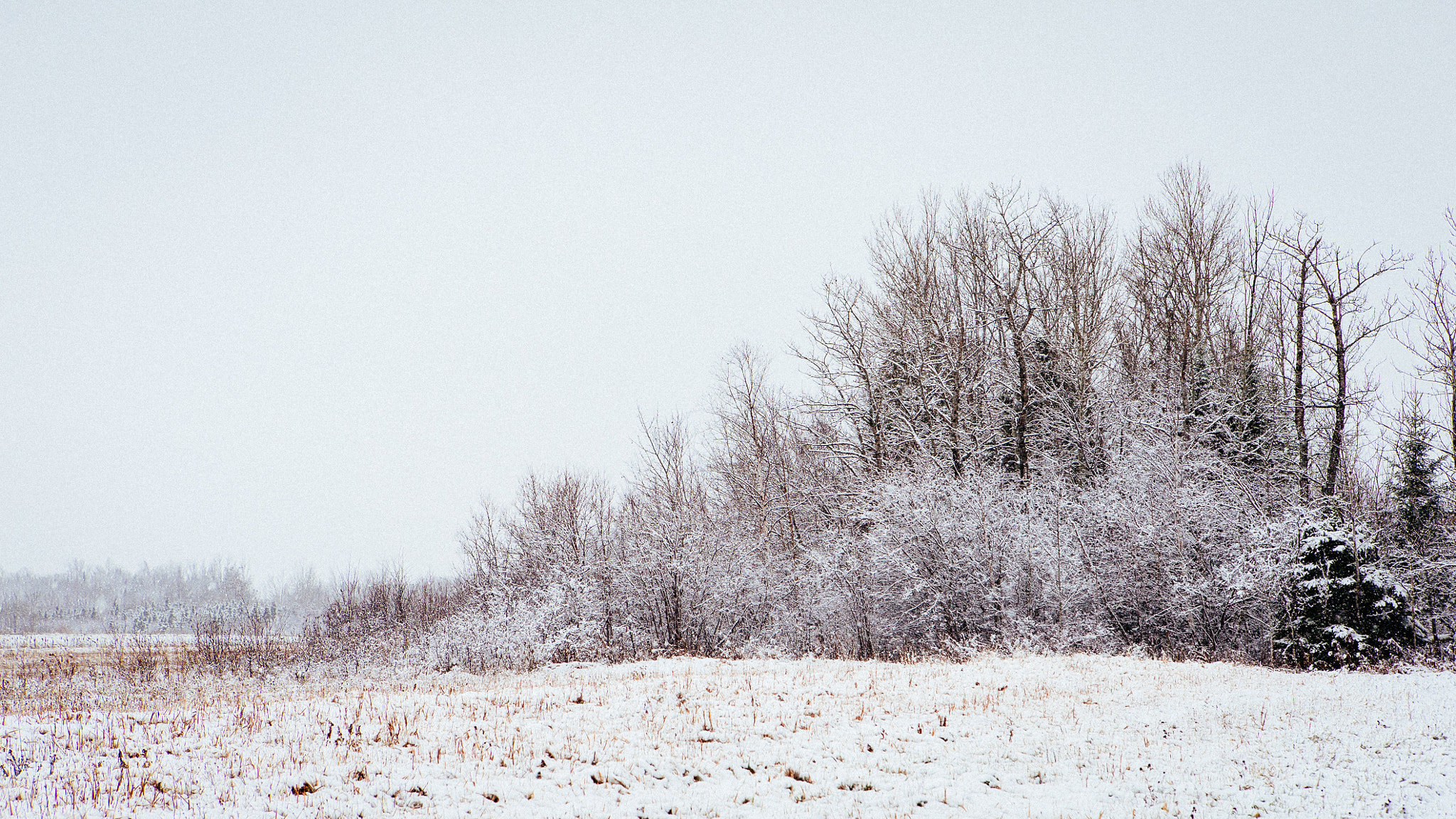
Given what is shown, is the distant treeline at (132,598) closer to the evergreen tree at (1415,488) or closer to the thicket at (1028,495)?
the thicket at (1028,495)

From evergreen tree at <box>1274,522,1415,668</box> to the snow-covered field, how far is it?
21.5 ft

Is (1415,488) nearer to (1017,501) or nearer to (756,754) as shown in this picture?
(1017,501)

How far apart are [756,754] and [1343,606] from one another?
17.9m

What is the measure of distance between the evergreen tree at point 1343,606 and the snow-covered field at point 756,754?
6.55 meters

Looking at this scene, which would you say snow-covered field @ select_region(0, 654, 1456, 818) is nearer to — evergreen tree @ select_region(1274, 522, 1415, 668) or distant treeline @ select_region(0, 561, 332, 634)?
evergreen tree @ select_region(1274, 522, 1415, 668)

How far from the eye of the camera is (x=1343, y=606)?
18.9 meters

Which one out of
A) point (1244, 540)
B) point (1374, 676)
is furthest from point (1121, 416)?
point (1374, 676)

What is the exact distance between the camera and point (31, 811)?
18.9 feet

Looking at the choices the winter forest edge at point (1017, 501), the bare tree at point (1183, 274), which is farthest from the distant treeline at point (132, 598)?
the bare tree at point (1183, 274)

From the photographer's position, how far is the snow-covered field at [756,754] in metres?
6.71

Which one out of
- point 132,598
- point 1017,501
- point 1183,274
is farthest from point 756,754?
point 132,598

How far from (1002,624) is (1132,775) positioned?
1536 centimetres

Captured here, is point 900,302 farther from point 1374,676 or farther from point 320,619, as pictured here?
point 320,619

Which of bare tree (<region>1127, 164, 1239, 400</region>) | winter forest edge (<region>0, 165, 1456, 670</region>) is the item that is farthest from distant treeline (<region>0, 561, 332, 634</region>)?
bare tree (<region>1127, 164, 1239, 400</region>)
